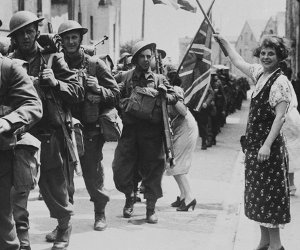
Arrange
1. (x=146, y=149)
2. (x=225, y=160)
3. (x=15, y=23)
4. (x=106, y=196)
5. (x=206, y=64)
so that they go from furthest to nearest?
(x=225, y=160)
(x=206, y=64)
(x=146, y=149)
(x=106, y=196)
(x=15, y=23)

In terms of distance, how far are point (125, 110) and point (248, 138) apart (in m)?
2.04

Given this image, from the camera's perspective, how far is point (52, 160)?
18.7 ft

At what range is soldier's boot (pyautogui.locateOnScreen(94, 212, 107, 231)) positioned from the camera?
22.7ft

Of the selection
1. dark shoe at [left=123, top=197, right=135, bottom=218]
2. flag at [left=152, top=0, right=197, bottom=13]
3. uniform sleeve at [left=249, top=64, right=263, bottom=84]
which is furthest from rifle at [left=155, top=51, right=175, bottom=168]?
flag at [left=152, top=0, right=197, bottom=13]

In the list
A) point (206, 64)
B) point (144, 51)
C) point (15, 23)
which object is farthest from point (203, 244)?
point (206, 64)

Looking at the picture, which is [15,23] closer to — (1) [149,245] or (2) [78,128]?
(2) [78,128]

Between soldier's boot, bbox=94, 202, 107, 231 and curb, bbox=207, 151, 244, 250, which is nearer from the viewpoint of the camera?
curb, bbox=207, 151, 244, 250

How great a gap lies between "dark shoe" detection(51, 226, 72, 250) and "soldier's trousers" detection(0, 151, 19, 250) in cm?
164

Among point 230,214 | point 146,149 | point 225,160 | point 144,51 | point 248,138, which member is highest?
point 144,51

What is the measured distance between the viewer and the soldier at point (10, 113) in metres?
4.23

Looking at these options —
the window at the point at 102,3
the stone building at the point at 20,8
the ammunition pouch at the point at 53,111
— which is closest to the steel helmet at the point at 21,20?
the ammunition pouch at the point at 53,111

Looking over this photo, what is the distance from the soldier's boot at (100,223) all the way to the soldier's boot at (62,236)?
3.09 ft

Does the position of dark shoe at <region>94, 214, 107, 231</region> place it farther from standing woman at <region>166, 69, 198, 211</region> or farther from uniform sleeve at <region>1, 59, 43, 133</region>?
uniform sleeve at <region>1, 59, 43, 133</region>

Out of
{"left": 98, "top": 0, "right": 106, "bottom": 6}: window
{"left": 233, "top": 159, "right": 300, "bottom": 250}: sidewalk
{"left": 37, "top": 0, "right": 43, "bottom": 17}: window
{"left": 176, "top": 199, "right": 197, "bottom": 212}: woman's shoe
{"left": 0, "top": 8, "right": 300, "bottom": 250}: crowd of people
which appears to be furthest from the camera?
{"left": 98, "top": 0, "right": 106, "bottom": 6}: window
